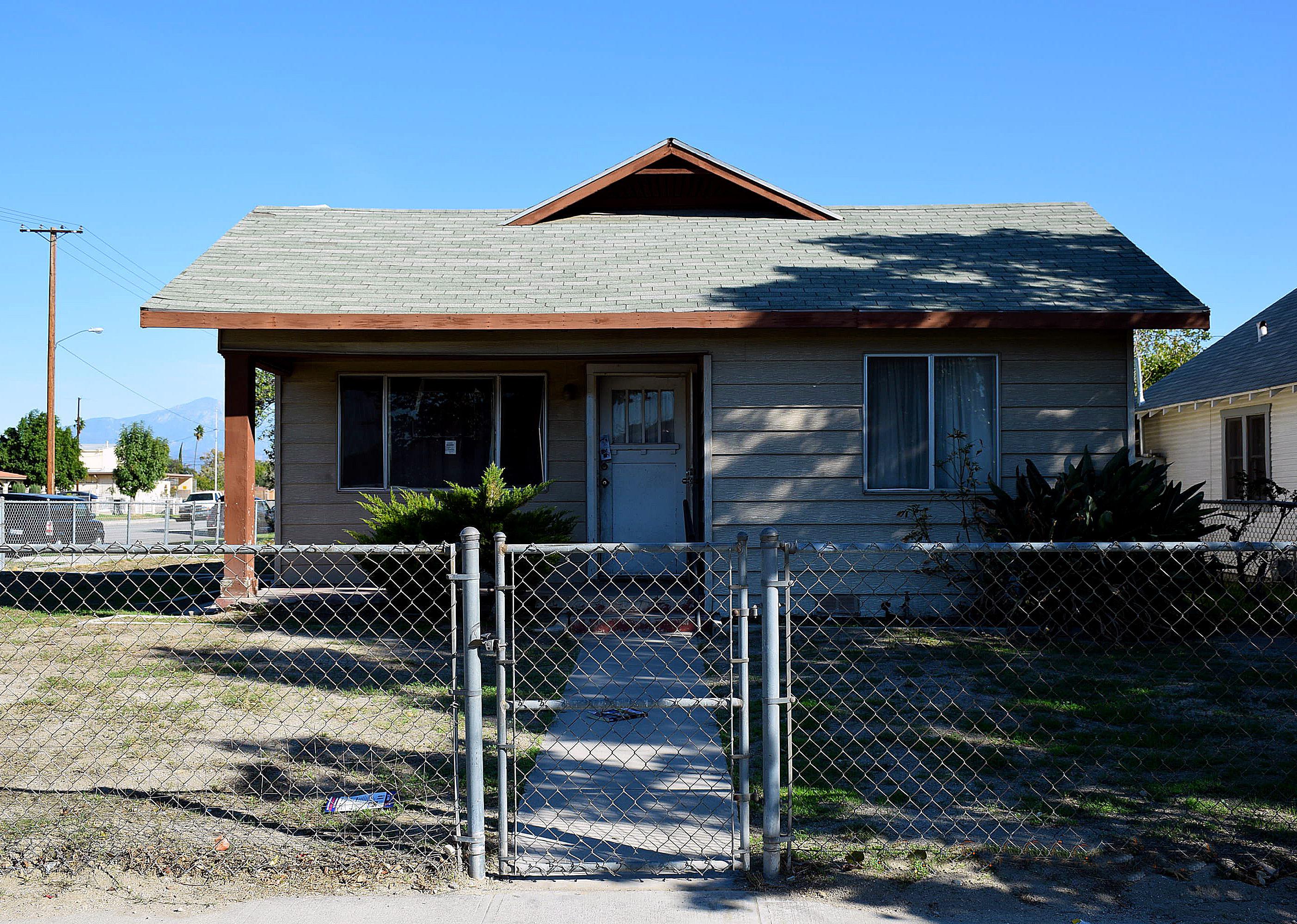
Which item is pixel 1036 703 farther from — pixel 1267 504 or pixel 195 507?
pixel 195 507

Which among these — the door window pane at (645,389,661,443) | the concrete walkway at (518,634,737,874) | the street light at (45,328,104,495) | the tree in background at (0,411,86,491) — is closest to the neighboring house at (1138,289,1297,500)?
the door window pane at (645,389,661,443)

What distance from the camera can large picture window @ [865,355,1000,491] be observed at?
9.30 meters

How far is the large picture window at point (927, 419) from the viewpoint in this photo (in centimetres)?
930

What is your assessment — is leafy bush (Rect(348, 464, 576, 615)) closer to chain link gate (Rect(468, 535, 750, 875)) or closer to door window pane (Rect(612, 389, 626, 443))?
chain link gate (Rect(468, 535, 750, 875))

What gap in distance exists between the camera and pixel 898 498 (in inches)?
364

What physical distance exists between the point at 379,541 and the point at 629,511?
3079 millimetres

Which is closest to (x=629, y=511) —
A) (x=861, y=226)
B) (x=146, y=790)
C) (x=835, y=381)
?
(x=835, y=381)

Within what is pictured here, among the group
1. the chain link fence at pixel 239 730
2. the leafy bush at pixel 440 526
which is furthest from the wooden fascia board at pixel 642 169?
the chain link fence at pixel 239 730

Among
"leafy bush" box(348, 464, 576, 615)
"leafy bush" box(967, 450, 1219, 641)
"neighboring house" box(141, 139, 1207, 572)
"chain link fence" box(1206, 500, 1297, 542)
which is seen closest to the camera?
"leafy bush" box(967, 450, 1219, 641)

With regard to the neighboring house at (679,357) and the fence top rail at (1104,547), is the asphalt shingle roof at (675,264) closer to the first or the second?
the neighboring house at (679,357)

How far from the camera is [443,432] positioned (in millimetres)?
10508

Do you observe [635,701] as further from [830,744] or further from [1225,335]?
[1225,335]

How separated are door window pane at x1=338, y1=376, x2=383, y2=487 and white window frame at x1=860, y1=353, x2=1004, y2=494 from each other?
5043mm

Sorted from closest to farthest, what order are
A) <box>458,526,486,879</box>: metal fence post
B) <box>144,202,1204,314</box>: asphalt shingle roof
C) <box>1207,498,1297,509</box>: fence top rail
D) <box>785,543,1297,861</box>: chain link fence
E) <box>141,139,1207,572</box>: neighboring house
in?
<box>458,526,486,879</box>: metal fence post < <box>785,543,1297,861</box>: chain link fence < <box>141,139,1207,572</box>: neighboring house < <box>144,202,1204,314</box>: asphalt shingle roof < <box>1207,498,1297,509</box>: fence top rail
